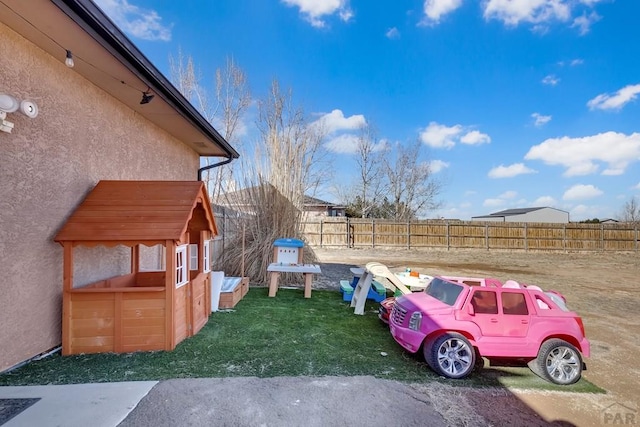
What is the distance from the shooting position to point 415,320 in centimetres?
329

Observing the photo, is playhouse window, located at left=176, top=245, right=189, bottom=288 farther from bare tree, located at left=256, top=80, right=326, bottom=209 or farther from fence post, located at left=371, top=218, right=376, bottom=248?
fence post, located at left=371, top=218, right=376, bottom=248

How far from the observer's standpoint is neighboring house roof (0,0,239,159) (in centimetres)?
242

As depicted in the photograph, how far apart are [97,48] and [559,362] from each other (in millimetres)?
5293

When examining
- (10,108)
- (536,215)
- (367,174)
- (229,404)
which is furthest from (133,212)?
(536,215)

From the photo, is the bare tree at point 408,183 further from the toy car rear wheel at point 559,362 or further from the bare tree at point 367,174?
the toy car rear wheel at point 559,362

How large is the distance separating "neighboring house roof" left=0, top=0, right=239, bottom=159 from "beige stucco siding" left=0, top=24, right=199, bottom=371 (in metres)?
0.17

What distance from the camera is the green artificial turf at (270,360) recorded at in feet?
9.16

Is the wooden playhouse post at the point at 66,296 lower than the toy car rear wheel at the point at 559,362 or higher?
higher

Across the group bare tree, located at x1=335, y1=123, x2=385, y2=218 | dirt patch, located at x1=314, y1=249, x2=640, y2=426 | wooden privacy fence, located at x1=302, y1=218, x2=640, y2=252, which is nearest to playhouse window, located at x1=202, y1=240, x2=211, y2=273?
dirt patch, located at x1=314, y1=249, x2=640, y2=426

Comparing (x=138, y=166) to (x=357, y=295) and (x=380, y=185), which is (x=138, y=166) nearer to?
(x=357, y=295)

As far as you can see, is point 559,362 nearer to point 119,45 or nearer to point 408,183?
point 119,45

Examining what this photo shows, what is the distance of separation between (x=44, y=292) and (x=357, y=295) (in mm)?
4139

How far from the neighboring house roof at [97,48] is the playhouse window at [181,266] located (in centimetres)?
196

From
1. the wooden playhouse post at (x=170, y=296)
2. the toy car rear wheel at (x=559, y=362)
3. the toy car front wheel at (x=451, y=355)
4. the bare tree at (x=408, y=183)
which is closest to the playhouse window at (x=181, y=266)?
the wooden playhouse post at (x=170, y=296)
